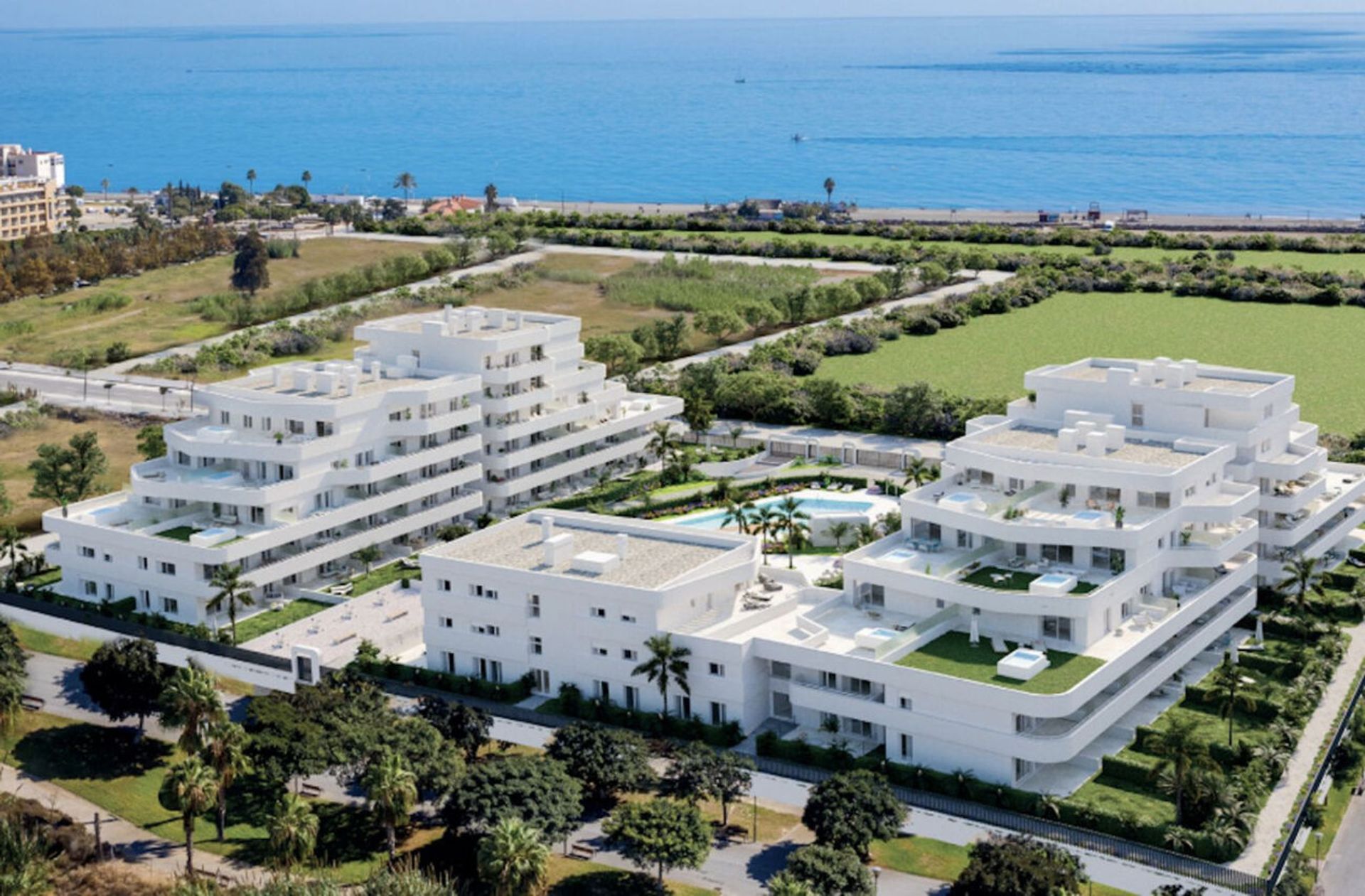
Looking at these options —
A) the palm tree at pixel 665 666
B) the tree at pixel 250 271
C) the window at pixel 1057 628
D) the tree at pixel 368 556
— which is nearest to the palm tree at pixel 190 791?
the palm tree at pixel 665 666

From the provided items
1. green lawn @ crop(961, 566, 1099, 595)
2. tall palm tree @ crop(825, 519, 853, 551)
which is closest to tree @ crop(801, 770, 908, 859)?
green lawn @ crop(961, 566, 1099, 595)

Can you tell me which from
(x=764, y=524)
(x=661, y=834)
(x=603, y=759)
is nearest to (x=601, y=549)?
(x=764, y=524)

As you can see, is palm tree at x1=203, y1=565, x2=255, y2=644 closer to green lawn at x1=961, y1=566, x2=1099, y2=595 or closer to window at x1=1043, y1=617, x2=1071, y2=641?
green lawn at x1=961, y1=566, x2=1099, y2=595

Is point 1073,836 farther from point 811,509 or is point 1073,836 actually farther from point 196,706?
point 811,509

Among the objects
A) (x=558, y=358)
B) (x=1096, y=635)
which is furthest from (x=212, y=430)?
(x=1096, y=635)

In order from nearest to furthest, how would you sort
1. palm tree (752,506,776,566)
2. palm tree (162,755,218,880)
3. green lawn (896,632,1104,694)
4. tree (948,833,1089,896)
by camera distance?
tree (948,833,1089,896), palm tree (162,755,218,880), green lawn (896,632,1104,694), palm tree (752,506,776,566)
